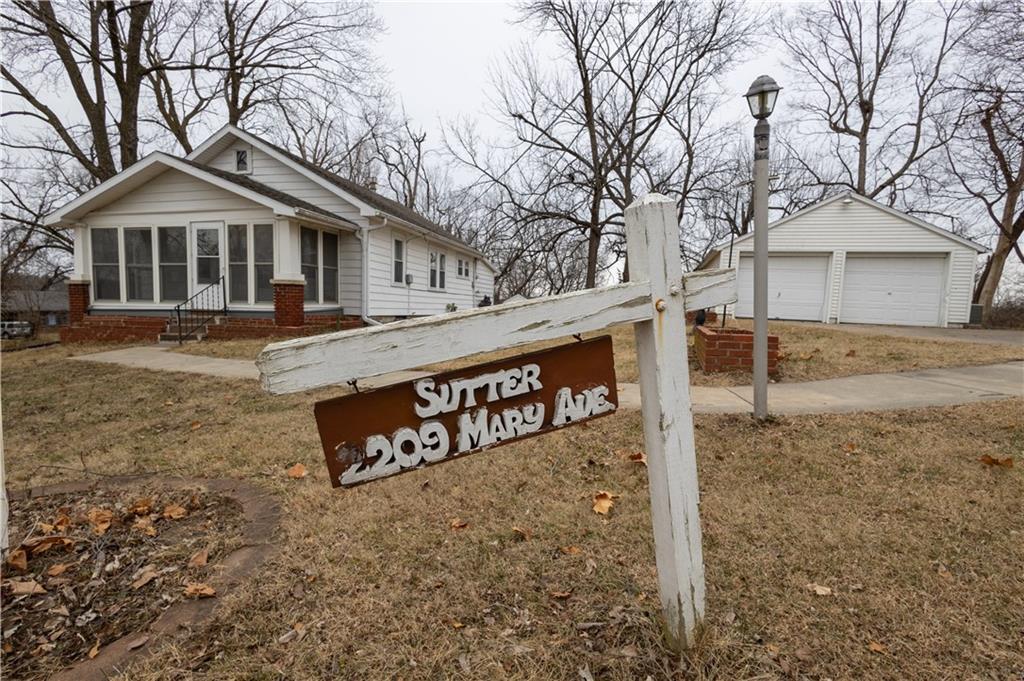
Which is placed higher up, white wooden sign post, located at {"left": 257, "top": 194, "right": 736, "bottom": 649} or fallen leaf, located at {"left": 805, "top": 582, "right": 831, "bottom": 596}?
white wooden sign post, located at {"left": 257, "top": 194, "right": 736, "bottom": 649}

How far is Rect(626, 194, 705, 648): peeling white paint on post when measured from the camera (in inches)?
59.8

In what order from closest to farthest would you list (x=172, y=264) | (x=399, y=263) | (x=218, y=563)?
(x=218, y=563)
(x=172, y=264)
(x=399, y=263)

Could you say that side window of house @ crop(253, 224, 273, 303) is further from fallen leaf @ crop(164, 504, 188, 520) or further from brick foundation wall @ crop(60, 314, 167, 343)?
fallen leaf @ crop(164, 504, 188, 520)

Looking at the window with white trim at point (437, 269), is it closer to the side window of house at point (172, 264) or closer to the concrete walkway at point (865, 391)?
the side window of house at point (172, 264)

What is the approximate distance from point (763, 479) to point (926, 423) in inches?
79.3

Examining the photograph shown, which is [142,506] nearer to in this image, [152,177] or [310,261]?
[310,261]

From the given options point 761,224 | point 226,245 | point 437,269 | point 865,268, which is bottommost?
point 761,224

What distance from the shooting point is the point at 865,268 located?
1545cm

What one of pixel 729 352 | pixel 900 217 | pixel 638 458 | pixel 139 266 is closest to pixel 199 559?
pixel 638 458

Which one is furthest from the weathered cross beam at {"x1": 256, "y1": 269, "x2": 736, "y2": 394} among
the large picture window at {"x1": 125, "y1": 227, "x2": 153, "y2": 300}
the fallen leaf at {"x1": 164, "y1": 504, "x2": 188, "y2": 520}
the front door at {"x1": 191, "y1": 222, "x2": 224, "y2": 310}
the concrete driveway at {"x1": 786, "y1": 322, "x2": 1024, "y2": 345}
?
the large picture window at {"x1": 125, "y1": 227, "x2": 153, "y2": 300}

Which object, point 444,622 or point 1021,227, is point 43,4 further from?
point 1021,227

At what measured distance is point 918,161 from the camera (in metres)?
22.3

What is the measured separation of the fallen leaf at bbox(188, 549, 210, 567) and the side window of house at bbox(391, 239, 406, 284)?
40.5 ft

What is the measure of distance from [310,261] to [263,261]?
1034mm
